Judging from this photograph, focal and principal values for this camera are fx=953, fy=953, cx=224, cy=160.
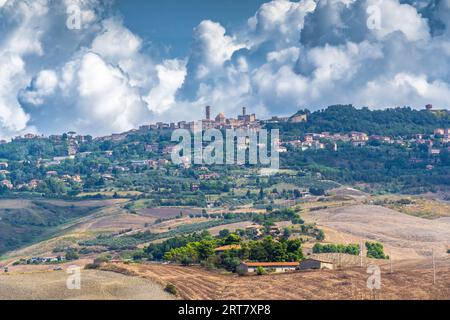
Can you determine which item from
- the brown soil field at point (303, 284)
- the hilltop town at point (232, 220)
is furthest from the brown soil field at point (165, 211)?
the brown soil field at point (303, 284)

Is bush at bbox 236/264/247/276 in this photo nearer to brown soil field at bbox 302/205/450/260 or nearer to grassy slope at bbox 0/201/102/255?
brown soil field at bbox 302/205/450/260

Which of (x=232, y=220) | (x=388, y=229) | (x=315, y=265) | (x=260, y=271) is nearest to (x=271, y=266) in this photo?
(x=315, y=265)

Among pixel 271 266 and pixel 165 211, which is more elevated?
pixel 165 211

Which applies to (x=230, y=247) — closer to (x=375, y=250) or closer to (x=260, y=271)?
(x=260, y=271)

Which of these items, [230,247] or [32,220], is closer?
[230,247]

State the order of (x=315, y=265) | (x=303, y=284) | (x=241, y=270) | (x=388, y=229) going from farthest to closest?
1. (x=388, y=229)
2. (x=315, y=265)
3. (x=241, y=270)
4. (x=303, y=284)

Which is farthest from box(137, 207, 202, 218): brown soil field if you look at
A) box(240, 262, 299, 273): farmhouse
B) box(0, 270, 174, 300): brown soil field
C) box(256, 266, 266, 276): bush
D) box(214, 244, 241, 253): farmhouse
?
box(0, 270, 174, 300): brown soil field
